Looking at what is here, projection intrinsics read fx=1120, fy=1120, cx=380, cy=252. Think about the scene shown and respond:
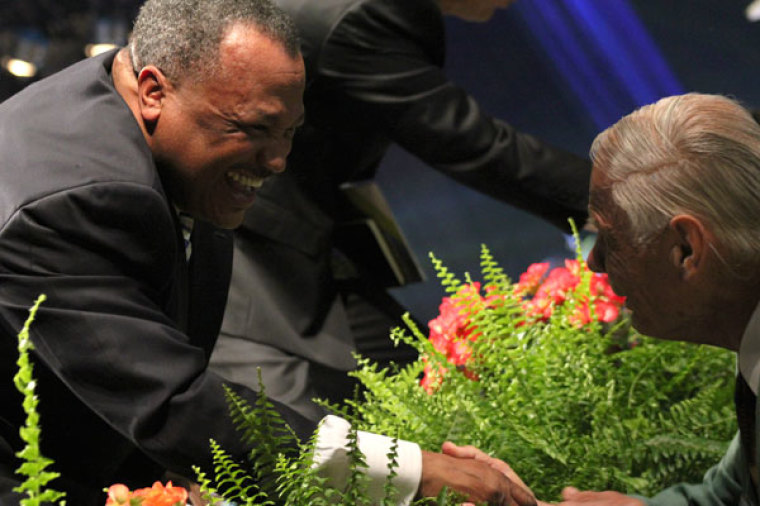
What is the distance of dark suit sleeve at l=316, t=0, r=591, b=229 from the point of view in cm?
325

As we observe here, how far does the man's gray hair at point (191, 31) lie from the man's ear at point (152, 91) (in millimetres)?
15

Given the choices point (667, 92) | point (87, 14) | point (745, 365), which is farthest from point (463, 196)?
point (745, 365)

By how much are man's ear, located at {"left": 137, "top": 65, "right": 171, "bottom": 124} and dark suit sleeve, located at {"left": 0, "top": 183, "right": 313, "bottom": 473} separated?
0.22 meters

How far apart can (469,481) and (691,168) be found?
643 mm

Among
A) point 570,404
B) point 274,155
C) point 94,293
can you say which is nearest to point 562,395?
point 570,404

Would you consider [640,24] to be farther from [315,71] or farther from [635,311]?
[635,311]

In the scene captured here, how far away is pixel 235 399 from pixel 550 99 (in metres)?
3.09

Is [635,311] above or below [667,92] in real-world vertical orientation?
above

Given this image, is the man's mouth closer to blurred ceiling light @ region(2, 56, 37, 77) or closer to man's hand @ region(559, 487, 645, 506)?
man's hand @ region(559, 487, 645, 506)

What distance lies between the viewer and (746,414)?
2006 mm

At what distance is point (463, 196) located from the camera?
4.87 meters

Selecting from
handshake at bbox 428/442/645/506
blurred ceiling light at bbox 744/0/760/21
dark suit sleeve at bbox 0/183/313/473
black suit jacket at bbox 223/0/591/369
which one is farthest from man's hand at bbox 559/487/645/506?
blurred ceiling light at bbox 744/0/760/21

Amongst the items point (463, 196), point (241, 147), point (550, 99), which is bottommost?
point (463, 196)

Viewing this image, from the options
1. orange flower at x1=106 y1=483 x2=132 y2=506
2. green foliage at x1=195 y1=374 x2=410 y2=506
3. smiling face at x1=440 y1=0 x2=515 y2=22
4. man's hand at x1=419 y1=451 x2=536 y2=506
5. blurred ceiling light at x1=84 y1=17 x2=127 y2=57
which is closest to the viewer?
orange flower at x1=106 y1=483 x2=132 y2=506
